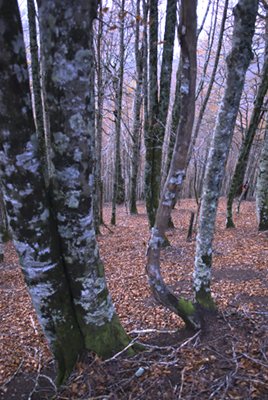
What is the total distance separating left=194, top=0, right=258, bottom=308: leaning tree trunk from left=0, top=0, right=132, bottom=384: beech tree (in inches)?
54.3

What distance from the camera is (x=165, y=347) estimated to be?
3.26 metres

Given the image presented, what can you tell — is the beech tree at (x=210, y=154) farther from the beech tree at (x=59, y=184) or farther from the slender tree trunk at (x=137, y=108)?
the slender tree trunk at (x=137, y=108)

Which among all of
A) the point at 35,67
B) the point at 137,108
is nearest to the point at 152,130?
the point at 35,67

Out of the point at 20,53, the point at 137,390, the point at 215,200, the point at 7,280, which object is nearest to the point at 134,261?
the point at 7,280

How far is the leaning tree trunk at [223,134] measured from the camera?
3.04m

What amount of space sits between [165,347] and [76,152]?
7.54ft

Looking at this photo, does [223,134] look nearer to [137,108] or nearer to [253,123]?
[253,123]

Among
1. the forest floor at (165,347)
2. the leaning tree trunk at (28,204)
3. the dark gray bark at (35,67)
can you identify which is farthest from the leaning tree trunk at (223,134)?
the dark gray bark at (35,67)

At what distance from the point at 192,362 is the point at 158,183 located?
528 centimetres

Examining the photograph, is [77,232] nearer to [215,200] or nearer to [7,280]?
[215,200]

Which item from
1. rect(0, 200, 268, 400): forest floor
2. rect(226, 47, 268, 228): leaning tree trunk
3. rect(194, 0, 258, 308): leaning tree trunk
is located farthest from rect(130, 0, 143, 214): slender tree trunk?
rect(0, 200, 268, 400): forest floor

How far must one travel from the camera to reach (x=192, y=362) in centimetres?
300

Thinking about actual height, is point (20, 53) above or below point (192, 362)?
above

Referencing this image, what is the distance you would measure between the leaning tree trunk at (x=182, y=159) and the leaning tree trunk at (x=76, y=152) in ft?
2.18
